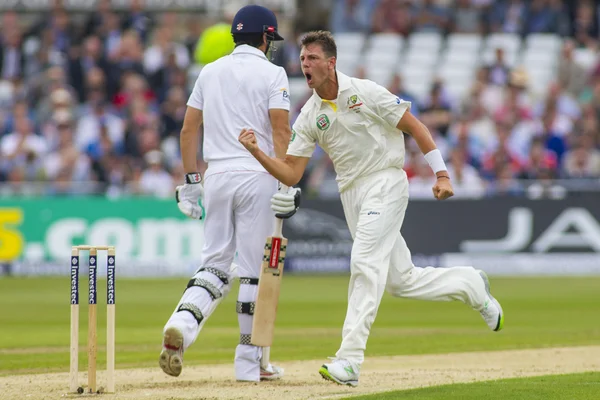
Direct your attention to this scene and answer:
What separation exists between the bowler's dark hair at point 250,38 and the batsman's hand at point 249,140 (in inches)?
34.9

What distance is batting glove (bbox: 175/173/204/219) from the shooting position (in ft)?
26.3

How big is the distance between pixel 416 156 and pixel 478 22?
7.43 meters

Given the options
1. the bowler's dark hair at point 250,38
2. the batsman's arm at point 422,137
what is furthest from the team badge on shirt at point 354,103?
the bowler's dark hair at point 250,38

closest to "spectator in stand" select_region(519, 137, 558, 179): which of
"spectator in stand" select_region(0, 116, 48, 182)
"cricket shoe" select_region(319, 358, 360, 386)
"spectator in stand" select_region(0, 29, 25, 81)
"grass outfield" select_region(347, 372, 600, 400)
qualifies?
"spectator in stand" select_region(0, 116, 48, 182)

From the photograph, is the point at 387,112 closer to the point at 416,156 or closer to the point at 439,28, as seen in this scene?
the point at 416,156

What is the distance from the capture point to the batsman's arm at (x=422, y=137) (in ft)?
24.7

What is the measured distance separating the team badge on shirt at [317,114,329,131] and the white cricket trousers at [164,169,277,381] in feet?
1.60

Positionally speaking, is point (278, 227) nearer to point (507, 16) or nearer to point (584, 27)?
point (584, 27)

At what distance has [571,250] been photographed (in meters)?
18.5

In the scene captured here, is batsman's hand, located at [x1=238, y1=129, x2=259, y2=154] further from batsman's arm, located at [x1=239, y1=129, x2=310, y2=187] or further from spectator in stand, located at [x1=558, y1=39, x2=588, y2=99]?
spectator in stand, located at [x1=558, y1=39, x2=588, y2=99]

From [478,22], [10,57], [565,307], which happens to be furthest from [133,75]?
[565,307]

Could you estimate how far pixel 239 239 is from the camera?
7.78m

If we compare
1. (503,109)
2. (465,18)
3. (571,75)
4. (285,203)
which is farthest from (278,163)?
(465,18)

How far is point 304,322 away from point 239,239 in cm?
528
